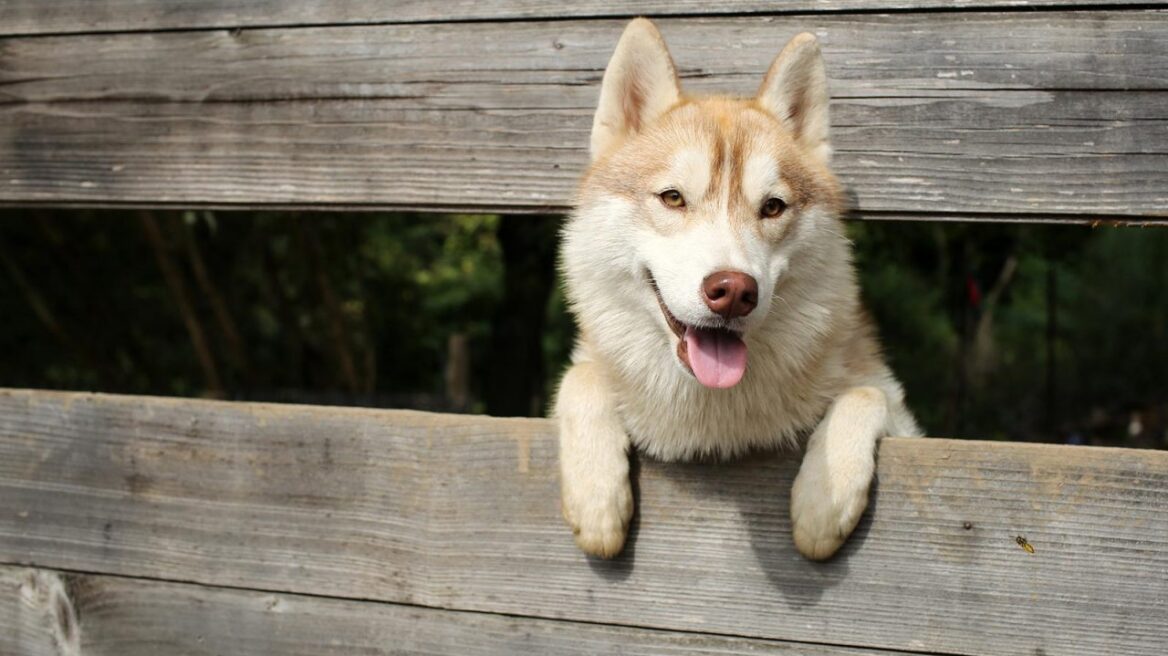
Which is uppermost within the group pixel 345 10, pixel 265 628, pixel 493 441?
pixel 345 10

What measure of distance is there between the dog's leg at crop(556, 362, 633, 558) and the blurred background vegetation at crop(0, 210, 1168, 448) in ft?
7.74

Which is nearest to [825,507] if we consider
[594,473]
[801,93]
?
[594,473]

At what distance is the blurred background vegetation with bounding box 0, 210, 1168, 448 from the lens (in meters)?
6.02

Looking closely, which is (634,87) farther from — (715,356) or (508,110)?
(715,356)

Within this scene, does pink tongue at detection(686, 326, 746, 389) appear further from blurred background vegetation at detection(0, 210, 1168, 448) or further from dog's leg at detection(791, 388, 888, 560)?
blurred background vegetation at detection(0, 210, 1168, 448)

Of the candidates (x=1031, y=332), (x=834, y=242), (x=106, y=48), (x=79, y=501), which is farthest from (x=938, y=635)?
(x=1031, y=332)

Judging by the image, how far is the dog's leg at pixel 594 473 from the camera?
1.99m

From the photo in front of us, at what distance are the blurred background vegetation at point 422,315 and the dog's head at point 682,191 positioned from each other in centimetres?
209

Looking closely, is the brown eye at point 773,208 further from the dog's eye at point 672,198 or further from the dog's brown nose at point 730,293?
the dog's brown nose at point 730,293

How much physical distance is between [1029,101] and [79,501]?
227 cm

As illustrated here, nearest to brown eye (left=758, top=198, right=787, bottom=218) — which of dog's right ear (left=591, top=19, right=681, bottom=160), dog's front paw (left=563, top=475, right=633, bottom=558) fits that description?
dog's right ear (left=591, top=19, right=681, bottom=160)

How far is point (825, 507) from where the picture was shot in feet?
6.18

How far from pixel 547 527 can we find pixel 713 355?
51 cm

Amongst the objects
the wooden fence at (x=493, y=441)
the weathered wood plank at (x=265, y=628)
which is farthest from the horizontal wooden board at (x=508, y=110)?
the weathered wood plank at (x=265, y=628)
